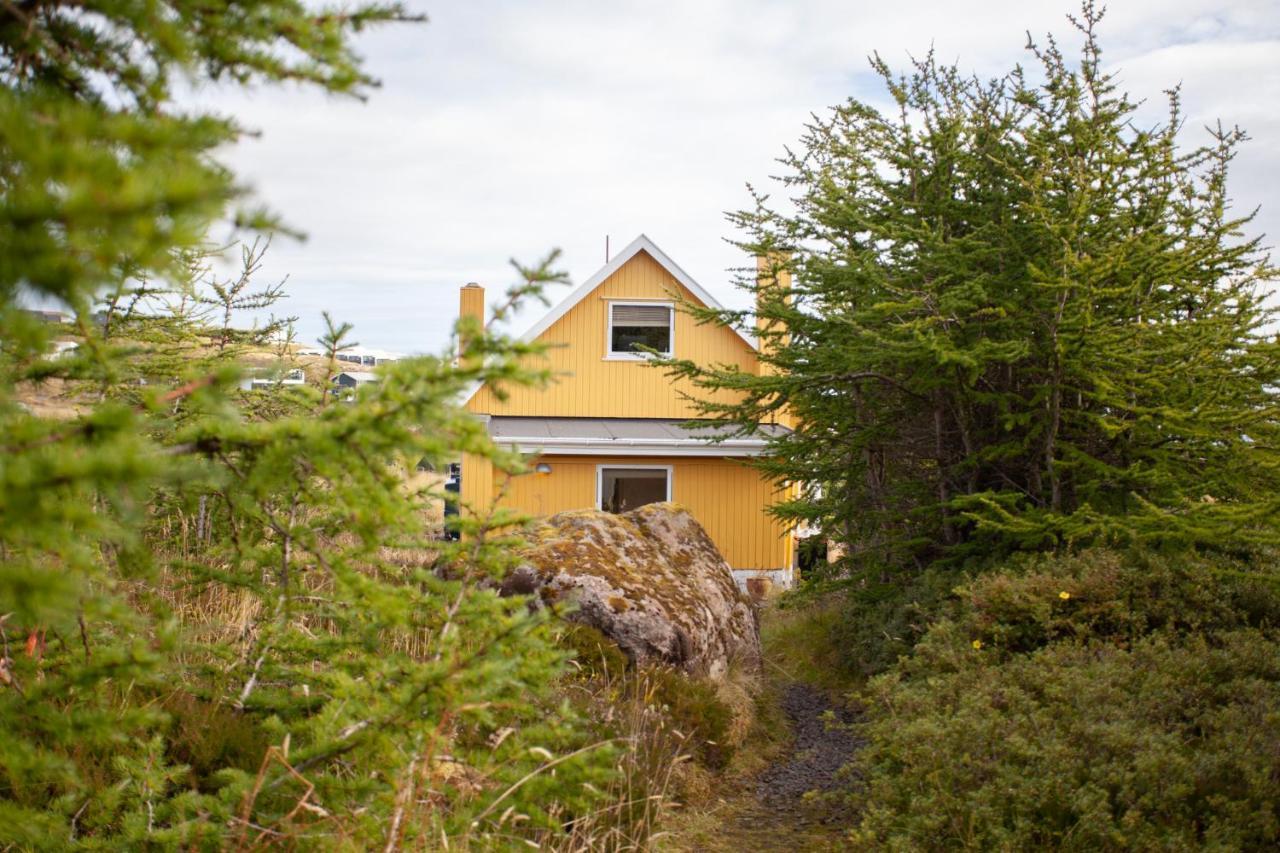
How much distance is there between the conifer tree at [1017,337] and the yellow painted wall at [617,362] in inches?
250

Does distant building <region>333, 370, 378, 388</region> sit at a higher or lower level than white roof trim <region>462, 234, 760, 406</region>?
lower

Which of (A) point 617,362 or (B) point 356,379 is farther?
(A) point 617,362

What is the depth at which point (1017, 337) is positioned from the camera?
29.5 ft

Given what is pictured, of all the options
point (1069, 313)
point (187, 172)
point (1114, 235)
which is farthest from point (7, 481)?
point (1114, 235)

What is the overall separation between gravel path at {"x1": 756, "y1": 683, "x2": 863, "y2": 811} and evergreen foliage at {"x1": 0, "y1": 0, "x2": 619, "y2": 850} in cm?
252

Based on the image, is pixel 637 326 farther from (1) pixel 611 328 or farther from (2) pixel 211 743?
(2) pixel 211 743

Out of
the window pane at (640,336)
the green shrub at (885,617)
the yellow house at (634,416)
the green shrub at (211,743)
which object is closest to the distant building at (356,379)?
the green shrub at (211,743)

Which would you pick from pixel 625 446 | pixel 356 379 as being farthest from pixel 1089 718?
pixel 625 446

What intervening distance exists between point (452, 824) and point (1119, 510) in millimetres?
7146

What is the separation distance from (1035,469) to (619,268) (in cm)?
996

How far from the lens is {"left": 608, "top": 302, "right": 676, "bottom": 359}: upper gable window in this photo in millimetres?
17875

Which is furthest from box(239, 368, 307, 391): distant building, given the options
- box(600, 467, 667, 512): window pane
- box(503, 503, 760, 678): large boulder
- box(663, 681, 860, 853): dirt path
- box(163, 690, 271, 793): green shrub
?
box(600, 467, 667, 512): window pane

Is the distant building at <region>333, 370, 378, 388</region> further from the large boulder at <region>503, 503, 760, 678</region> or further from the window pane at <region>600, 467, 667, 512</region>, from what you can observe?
the window pane at <region>600, 467, 667, 512</region>

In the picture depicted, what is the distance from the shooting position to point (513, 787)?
3.08 m
